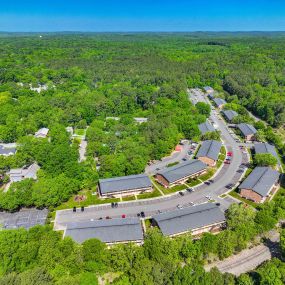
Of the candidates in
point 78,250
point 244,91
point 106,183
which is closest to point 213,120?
point 244,91

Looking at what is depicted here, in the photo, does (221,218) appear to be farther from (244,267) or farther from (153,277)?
(153,277)

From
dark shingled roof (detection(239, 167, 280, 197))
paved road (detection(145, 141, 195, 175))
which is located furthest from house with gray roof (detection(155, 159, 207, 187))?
dark shingled roof (detection(239, 167, 280, 197))

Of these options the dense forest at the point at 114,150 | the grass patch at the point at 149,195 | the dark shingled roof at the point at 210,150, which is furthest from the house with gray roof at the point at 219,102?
the grass patch at the point at 149,195

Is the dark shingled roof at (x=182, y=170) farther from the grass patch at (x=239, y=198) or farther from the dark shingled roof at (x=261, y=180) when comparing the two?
the dark shingled roof at (x=261, y=180)

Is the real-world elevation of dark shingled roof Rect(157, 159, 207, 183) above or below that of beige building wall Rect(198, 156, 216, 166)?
above

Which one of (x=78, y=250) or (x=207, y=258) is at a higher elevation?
(x=78, y=250)

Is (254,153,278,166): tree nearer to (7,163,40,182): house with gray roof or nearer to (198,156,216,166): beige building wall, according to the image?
(198,156,216,166): beige building wall

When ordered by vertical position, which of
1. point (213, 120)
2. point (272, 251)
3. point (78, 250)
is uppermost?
point (78, 250)
